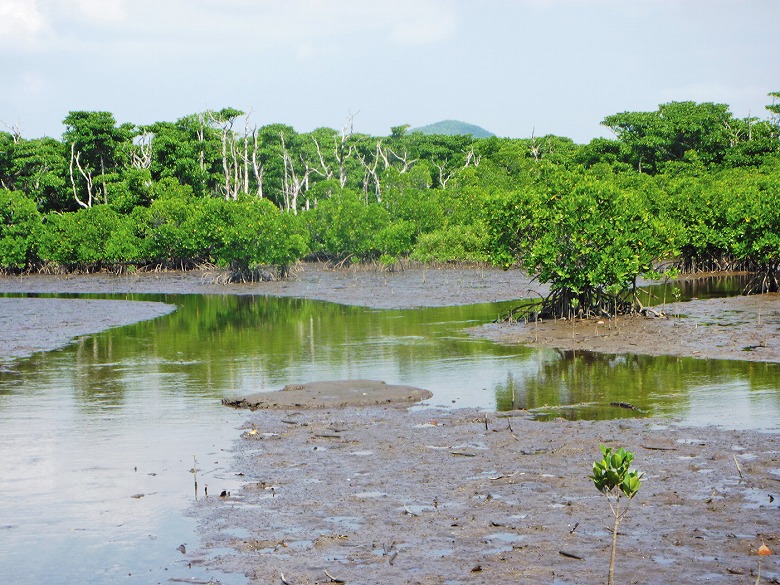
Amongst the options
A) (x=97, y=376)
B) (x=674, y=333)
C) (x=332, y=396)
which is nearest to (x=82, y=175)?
(x=97, y=376)

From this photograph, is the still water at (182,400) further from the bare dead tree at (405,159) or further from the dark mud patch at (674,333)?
the bare dead tree at (405,159)

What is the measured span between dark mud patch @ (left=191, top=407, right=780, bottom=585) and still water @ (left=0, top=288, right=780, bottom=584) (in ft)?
2.32

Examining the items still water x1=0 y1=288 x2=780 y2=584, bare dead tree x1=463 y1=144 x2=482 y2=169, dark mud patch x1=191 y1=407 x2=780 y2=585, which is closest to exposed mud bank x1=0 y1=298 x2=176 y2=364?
still water x1=0 y1=288 x2=780 y2=584

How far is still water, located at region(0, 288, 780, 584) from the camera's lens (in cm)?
1030

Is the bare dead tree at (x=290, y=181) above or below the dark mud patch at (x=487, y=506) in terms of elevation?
above

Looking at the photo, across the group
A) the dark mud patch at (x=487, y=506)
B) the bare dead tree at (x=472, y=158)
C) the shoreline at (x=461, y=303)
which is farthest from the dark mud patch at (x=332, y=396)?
the bare dead tree at (x=472, y=158)

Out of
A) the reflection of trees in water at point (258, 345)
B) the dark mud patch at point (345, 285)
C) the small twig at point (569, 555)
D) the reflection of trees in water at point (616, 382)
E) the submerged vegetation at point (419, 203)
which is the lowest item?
the small twig at point (569, 555)

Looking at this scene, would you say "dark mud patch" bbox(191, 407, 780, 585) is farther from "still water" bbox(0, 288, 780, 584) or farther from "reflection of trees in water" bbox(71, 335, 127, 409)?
"reflection of trees in water" bbox(71, 335, 127, 409)

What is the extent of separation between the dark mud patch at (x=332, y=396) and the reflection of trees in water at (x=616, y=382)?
1800mm

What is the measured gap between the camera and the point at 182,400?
18.1 metres

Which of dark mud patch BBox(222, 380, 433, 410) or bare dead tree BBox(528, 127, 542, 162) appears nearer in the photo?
dark mud patch BBox(222, 380, 433, 410)

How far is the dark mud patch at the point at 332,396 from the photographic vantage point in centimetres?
1703

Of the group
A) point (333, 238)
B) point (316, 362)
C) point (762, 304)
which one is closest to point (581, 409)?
point (316, 362)

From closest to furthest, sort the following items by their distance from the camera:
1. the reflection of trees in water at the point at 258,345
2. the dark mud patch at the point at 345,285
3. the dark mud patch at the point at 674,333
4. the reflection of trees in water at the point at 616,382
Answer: the reflection of trees in water at the point at 616,382 < the reflection of trees in water at the point at 258,345 < the dark mud patch at the point at 674,333 < the dark mud patch at the point at 345,285
